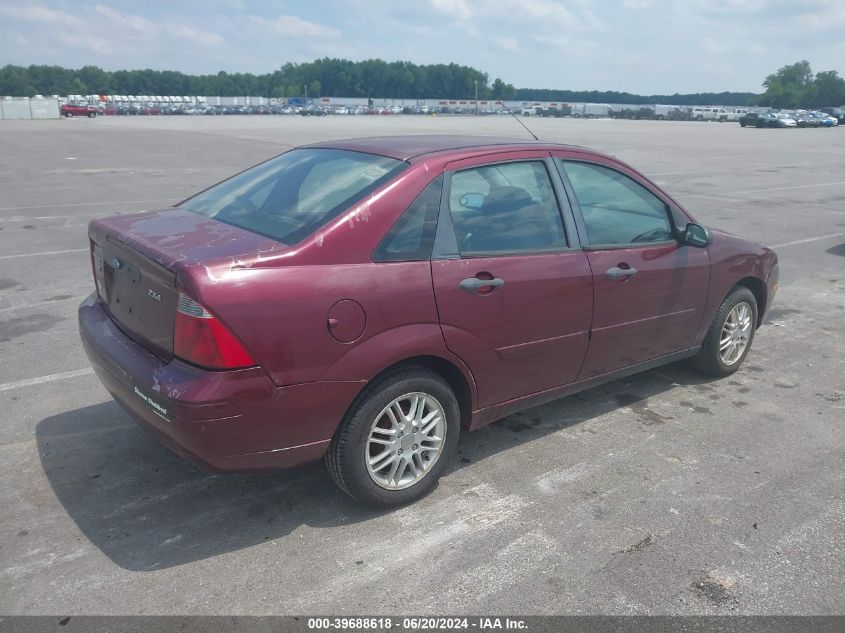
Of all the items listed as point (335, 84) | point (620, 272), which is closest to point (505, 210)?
point (620, 272)

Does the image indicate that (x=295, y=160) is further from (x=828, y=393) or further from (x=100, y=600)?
(x=828, y=393)

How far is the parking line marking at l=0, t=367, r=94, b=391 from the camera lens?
4816mm

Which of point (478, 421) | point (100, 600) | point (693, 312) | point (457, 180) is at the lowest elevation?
point (100, 600)

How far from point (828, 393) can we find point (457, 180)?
327cm

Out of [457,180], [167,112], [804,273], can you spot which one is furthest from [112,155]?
[167,112]

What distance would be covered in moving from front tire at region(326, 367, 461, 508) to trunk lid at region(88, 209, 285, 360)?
82 centimetres

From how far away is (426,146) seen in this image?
385 centimetres

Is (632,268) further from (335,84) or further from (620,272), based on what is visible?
(335,84)

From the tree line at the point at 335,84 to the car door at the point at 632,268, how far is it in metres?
156

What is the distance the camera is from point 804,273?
8.75 m

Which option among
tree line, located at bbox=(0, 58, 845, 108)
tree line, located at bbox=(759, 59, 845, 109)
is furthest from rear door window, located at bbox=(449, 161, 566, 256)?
tree line, located at bbox=(0, 58, 845, 108)

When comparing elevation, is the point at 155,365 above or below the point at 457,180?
below

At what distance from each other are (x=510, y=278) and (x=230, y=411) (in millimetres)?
1527

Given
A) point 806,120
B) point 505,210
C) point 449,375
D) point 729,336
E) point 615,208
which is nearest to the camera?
point 449,375
